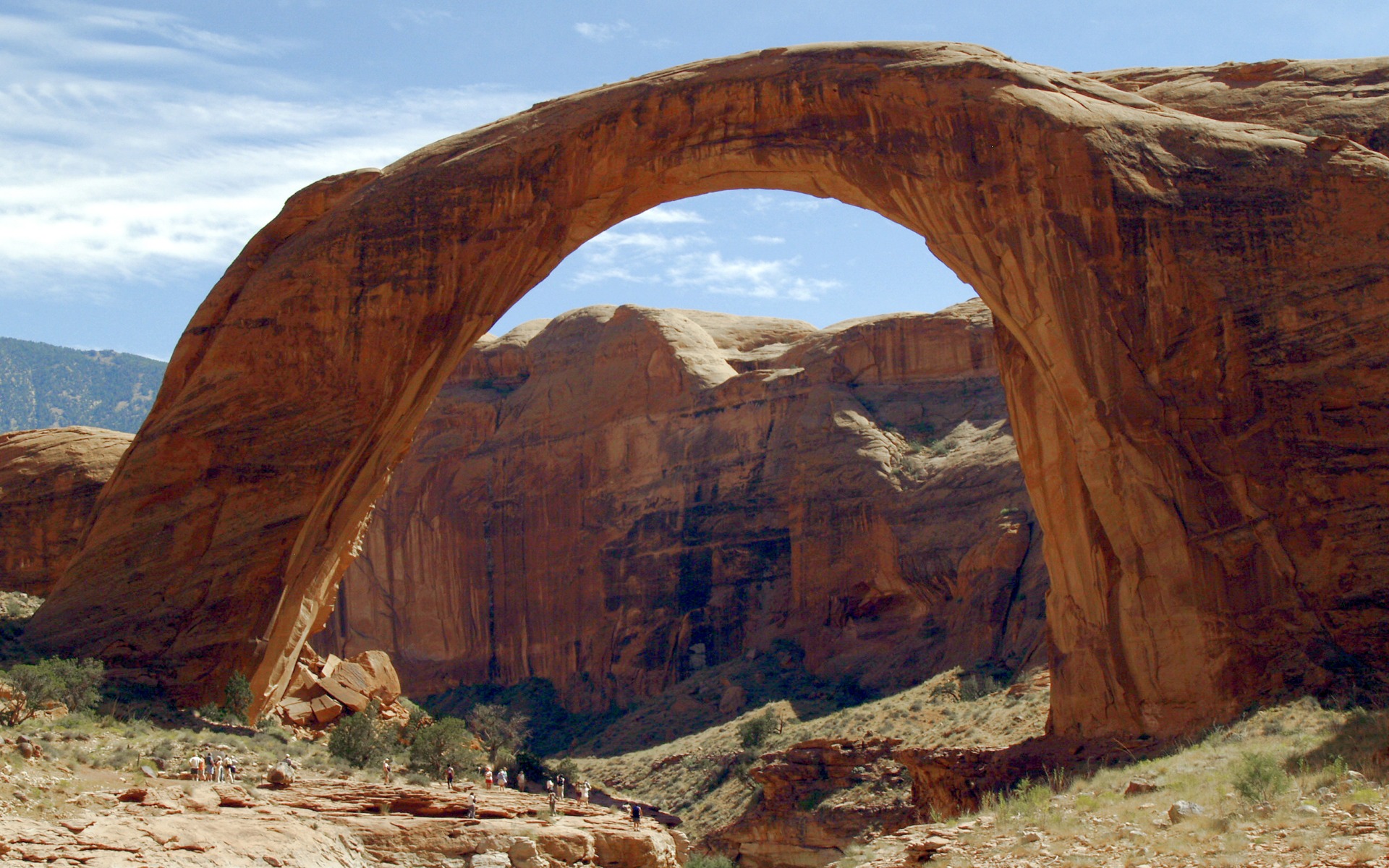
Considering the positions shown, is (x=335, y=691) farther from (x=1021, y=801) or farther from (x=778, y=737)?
(x=1021, y=801)

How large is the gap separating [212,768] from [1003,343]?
1361cm

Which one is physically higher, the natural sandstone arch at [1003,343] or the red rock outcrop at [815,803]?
the natural sandstone arch at [1003,343]

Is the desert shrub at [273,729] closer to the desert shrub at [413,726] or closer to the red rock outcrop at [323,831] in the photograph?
the desert shrub at [413,726]

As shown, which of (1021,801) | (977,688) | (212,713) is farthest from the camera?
(977,688)

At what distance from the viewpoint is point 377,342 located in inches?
886

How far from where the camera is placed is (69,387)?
517 feet

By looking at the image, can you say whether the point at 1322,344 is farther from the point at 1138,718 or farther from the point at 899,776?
the point at 899,776

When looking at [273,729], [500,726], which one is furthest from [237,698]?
[500,726]

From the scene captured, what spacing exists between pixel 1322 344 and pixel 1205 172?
9.71 ft

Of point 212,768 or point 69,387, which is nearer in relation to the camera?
point 212,768

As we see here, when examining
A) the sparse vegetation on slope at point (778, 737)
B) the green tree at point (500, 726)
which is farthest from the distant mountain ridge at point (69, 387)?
the sparse vegetation on slope at point (778, 737)

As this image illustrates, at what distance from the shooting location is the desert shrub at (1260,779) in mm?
12281

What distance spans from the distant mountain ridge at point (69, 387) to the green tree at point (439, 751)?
128 m

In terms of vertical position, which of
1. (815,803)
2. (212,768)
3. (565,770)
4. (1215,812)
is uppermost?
(1215,812)
